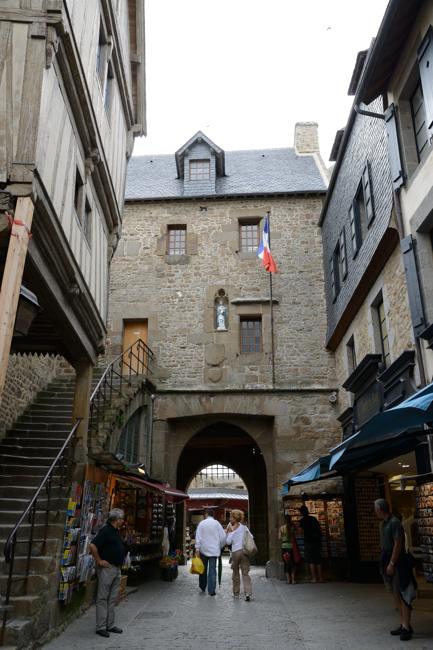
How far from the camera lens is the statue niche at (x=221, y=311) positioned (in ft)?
48.4

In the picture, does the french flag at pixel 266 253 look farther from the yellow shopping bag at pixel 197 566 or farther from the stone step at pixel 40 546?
the stone step at pixel 40 546

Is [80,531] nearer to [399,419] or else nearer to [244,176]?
[399,419]

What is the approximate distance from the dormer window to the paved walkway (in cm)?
1134

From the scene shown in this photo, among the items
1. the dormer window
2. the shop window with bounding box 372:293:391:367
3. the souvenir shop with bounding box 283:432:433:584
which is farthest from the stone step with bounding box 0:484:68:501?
the dormer window

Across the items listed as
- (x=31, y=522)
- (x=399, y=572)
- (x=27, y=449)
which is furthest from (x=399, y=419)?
(x=27, y=449)

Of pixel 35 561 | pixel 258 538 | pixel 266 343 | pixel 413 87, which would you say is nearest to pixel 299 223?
pixel 266 343

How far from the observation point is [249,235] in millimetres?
15992

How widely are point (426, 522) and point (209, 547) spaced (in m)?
4.59

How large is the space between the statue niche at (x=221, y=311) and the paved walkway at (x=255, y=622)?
21.8 ft

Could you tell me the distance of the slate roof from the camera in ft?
54.1

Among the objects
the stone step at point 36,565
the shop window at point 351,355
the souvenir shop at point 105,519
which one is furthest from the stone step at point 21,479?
the shop window at point 351,355

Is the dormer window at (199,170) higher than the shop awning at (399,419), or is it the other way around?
the dormer window at (199,170)

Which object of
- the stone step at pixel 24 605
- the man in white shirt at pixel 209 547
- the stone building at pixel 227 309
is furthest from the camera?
the stone building at pixel 227 309

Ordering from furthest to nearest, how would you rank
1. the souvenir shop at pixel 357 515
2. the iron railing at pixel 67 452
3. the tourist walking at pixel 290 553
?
1. the tourist walking at pixel 290 553
2. the souvenir shop at pixel 357 515
3. the iron railing at pixel 67 452
